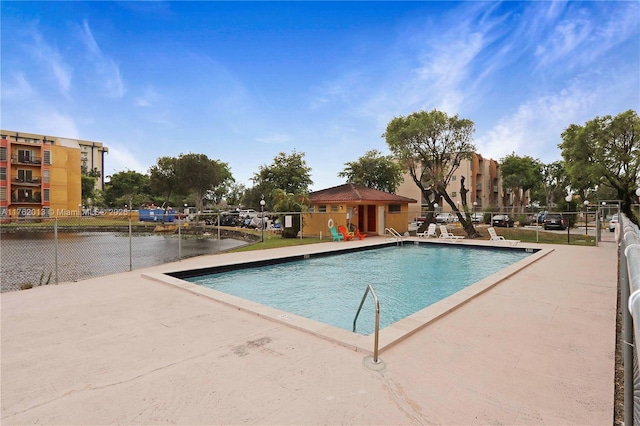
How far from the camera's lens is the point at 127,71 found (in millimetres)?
16094

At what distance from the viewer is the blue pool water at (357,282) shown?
6648mm

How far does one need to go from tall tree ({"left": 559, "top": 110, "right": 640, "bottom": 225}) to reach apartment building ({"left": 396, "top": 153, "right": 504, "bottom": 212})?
20.9m

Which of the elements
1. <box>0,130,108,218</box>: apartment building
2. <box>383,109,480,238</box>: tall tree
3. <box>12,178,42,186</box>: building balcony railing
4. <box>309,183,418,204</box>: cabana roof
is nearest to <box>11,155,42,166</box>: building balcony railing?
<box>0,130,108,218</box>: apartment building

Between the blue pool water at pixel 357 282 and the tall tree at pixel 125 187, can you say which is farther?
the tall tree at pixel 125 187

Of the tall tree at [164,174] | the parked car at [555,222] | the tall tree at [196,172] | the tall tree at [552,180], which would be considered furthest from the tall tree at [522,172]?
the tall tree at [164,174]

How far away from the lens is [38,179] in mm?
38906

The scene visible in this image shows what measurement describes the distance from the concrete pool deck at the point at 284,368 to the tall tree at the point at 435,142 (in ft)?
50.2

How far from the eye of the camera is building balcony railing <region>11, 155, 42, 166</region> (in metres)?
37.6

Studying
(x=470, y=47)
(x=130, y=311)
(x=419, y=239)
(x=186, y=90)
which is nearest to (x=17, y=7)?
(x=186, y=90)

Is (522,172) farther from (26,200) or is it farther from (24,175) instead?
(24,175)

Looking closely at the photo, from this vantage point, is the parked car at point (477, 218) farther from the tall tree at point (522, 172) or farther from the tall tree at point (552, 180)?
the tall tree at point (522, 172)

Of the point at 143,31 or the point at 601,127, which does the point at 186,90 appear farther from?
the point at 601,127

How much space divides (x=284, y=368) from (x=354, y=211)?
17574 millimetres

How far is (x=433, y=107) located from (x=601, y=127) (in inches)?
371
